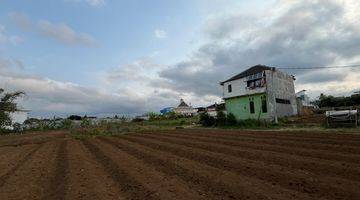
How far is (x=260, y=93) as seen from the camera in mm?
38750

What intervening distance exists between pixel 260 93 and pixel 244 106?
330cm

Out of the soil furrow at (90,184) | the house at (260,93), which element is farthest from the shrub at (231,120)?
the soil furrow at (90,184)

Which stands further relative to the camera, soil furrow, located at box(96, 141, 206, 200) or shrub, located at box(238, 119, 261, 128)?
shrub, located at box(238, 119, 261, 128)

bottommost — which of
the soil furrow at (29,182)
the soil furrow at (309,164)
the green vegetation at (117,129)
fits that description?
the soil furrow at (29,182)

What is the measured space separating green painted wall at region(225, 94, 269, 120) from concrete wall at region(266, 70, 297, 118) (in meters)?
0.85

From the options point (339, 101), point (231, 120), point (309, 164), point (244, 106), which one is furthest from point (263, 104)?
point (309, 164)

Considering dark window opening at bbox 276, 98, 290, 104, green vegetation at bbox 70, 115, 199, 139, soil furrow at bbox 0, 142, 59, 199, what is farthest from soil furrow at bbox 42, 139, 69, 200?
dark window opening at bbox 276, 98, 290, 104

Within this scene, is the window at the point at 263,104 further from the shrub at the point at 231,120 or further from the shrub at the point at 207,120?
the shrub at the point at 207,120

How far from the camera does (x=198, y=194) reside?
7.75 metres

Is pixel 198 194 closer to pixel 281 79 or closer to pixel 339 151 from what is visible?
pixel 339 151

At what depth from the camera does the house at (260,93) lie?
38094 millimetres

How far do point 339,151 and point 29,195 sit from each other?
9345 millimetres

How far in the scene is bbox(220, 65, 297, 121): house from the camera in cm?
3809

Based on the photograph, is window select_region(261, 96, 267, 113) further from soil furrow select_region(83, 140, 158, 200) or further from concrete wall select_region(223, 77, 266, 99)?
soil furrow select_region(83, 140, 158, 200)
